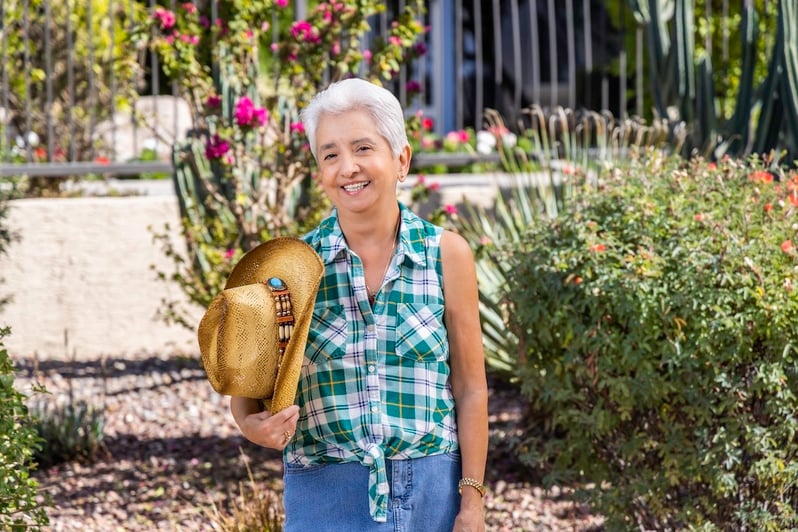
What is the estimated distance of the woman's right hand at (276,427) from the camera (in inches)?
82.7

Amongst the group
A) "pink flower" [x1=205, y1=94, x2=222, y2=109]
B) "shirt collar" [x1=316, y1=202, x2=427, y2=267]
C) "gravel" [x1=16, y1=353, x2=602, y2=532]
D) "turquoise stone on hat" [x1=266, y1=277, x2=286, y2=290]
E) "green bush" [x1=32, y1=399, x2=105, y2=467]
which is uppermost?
"pink flower" [x1=205, y1=94, x2=222, y2=109]

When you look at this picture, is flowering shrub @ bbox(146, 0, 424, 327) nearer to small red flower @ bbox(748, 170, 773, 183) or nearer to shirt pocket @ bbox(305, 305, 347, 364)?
small red flower @ bbox(748, 170, 773, 183)

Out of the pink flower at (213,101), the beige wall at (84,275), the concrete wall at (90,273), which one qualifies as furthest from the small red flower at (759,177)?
the beige wall at (84,275)

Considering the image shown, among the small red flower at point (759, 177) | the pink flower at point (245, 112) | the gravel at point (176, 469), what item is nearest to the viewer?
the small red flower at point (759, 177)

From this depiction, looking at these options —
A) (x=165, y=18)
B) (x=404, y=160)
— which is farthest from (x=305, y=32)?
(x=404, y=160)

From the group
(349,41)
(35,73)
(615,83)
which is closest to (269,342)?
(349,41)

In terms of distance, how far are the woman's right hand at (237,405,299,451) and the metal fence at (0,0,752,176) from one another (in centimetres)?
291

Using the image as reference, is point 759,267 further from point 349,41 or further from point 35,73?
point 35,73

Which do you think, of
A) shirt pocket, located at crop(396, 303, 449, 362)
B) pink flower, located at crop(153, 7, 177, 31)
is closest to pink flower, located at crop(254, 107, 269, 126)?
pink flower, located at crop(153, 7, 177, 31)

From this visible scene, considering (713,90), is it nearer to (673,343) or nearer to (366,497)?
(673,343)

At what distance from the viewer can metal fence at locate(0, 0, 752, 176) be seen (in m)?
6.38

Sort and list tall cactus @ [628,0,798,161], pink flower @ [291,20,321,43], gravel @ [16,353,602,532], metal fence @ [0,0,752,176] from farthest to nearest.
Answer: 1. metal fence @ [0,0,752,176]
2. tall cactus @ [628,0,798,161]
3. pink flower @ [291,20,321,43]
4. gravel @ [16,353,602,532]

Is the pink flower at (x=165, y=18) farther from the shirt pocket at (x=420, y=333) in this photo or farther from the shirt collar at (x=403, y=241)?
the shirt pocket at (x=420, y=333)

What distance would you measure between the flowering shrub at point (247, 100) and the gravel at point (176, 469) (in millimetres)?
706
